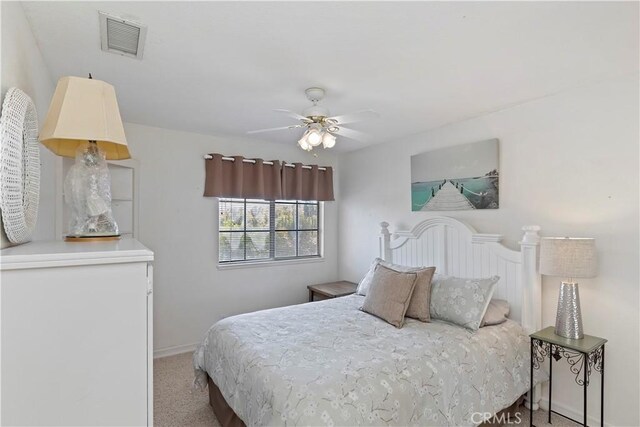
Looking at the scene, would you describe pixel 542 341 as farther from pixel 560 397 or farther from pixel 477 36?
pixel 477 36

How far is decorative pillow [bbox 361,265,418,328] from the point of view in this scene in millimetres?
2541

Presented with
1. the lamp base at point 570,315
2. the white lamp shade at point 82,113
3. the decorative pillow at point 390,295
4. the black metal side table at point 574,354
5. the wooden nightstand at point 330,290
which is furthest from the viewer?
the wooden nightstand at point 330,290

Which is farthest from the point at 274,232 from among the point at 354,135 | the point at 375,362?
the point at 375,362

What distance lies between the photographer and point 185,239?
12.0 feet

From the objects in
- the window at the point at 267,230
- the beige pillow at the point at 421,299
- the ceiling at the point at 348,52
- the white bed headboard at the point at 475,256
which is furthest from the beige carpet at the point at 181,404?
the ceiling at the point at 348,52

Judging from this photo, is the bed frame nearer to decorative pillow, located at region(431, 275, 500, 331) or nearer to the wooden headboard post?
the wooden headboard post

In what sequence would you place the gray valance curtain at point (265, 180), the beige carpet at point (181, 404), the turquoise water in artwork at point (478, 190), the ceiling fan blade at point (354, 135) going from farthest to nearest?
the gray valance curtain at point (265, 180)
the ceiling fan blade at point (354, 135)
the turquoise water in artwork at point (478, 190)
the beige carpet at point (181, 404)

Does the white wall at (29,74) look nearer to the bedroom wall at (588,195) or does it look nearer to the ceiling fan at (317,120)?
the ceiling fan at (317,120)

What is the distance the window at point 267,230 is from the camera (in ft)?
13.0

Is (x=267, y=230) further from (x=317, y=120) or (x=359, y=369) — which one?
(x=359, y=369)

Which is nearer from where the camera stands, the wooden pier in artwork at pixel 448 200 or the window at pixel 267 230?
the wooden pier in artwork at pixel 448 200

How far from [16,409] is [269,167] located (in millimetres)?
3448

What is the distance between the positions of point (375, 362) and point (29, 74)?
231 cm

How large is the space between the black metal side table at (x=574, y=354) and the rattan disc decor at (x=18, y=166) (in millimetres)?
2930
